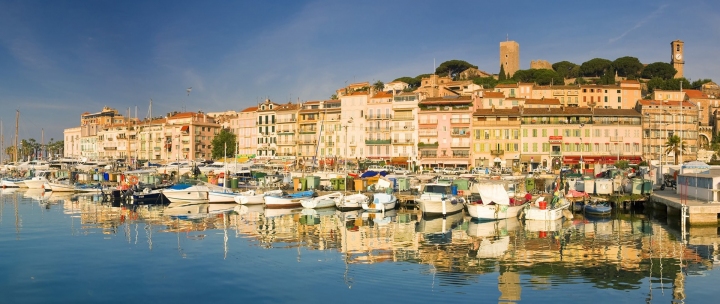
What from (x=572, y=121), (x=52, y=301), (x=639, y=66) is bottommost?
(x=52, y=301)

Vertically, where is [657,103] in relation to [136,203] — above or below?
above

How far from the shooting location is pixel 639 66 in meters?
133

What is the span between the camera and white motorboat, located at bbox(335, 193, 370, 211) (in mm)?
45000

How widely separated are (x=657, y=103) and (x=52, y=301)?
80726mm

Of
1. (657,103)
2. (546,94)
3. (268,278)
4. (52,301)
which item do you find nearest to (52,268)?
(52,301)

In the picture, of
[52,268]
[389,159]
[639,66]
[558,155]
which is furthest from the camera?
[639,66]

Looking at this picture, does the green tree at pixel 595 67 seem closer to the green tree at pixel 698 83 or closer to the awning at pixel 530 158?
the green tree at pixel 698 83

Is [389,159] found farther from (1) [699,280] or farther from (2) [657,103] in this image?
(1) [699,280]

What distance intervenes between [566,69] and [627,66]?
14.6 m

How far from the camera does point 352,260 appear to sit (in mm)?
24062

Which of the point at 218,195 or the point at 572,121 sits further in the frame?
the point at 572,121

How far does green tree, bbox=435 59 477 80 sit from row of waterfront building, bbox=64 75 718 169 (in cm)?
4896

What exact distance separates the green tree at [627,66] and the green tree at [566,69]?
8.86 metres

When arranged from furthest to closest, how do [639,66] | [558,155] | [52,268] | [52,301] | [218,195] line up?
[639,66], [558,155], [218,195], [52,268], [52,301]
